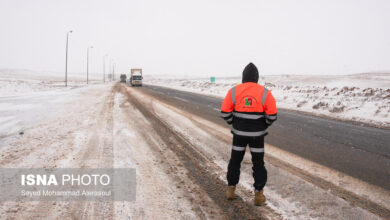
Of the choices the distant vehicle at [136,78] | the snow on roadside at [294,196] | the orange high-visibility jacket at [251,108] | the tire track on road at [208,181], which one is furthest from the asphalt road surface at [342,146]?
the distant vehicle at [136,78]

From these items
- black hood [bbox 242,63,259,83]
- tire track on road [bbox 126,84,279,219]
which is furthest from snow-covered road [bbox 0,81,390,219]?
black hood [bbox 242,63,259,83]

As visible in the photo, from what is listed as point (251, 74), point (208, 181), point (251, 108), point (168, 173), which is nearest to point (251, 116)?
point (251, 108)

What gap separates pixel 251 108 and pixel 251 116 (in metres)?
0.11

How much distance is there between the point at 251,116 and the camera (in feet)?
10.5

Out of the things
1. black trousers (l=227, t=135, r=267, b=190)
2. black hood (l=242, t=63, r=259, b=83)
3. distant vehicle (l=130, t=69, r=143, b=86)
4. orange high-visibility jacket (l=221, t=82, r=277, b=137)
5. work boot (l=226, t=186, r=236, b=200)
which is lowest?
work boot (l=226, t=186, r=236, b=200)

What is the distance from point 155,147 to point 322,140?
4.83 m

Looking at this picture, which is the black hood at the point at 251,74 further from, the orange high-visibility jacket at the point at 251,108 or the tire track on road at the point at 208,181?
the tire track on road at the point at 208,181

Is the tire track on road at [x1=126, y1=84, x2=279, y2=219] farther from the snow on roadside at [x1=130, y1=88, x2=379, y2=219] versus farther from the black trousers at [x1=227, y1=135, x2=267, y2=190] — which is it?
the black trousers at [x1=227, y1=135, x2=267, y2=190]

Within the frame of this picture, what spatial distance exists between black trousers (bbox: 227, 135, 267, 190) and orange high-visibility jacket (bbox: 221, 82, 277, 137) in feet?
0.29

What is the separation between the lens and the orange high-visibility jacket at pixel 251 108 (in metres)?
3.14

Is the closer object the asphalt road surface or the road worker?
the road worker

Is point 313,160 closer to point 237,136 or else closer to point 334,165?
point 334,165

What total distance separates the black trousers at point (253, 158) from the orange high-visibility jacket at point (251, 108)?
0.09 meters

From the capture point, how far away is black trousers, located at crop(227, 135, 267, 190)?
323cm
